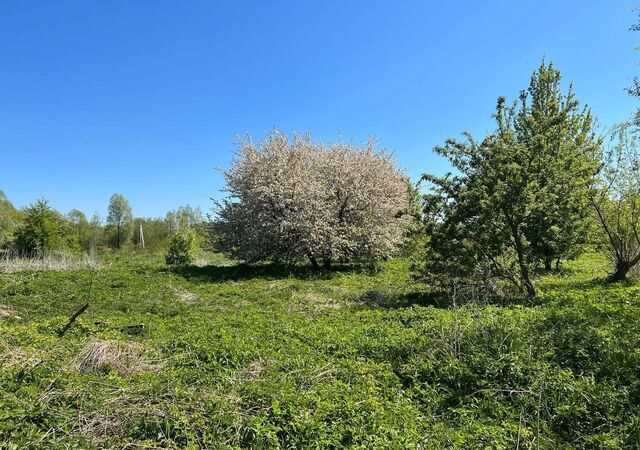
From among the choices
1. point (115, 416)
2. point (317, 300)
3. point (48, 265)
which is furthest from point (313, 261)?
point (115, 416)

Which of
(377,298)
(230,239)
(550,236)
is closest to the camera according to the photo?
(550,236)

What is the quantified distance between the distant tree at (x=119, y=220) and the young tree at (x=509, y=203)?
41.3 meters

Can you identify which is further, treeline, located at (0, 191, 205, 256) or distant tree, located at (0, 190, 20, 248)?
distant tree, located at (0, 190, 20, 248)

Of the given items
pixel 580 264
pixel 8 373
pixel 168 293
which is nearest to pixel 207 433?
pixel 8 373

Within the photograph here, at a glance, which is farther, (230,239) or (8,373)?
(230,239)

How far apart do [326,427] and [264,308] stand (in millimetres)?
5908

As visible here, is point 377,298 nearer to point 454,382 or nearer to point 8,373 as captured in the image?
point 454,382

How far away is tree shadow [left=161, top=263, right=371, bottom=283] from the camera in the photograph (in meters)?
13.2

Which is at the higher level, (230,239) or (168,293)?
(230,239)

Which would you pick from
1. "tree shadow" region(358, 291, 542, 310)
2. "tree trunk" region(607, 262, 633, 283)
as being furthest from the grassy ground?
"tree trunk" region(607, 262, 633, 283)

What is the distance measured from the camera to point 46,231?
60.3ft

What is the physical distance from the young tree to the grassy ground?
180cm

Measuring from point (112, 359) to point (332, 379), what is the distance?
282 cm

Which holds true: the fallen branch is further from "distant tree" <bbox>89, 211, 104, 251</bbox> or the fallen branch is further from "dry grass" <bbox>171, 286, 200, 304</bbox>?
"distant tree" <bbox>89, 211, 104, 251</bbox>
